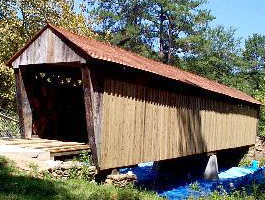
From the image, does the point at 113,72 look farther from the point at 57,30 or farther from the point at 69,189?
the point at 69,189

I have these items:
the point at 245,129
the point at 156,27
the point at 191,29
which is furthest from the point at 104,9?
the point at 245,129

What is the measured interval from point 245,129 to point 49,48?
16613mm

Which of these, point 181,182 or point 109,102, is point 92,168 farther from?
point 181,182

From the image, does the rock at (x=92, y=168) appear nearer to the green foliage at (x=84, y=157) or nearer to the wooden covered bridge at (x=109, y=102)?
the wooden covered bridge at (x=109, y=102)

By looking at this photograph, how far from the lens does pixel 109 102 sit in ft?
35.2

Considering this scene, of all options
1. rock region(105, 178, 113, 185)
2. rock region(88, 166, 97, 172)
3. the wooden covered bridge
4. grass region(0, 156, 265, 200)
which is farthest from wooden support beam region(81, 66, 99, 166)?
grass region(0, 156, 265, 200)

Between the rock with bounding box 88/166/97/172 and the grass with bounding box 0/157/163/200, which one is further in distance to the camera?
the rock with bounding box 88/166/97/172

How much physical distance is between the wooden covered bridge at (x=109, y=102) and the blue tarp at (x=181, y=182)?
1.65 meters

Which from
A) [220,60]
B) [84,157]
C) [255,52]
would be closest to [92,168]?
[84,157]

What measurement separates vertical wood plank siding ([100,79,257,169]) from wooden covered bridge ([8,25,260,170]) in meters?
0.03

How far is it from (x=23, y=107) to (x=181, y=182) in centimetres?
971

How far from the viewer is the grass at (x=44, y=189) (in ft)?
23.2

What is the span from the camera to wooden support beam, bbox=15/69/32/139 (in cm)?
1283

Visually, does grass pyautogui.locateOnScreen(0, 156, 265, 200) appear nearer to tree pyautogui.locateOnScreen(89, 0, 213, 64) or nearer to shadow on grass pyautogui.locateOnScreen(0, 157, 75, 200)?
shadow on grass pyautogui.locateOnScreen(0, 157, 75, 200)
